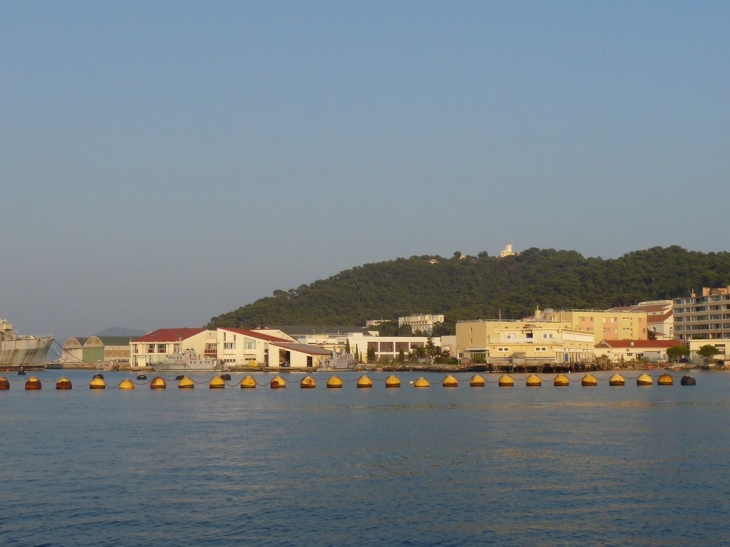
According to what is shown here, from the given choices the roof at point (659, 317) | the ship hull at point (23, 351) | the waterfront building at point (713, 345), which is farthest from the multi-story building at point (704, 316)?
the ship hull at point (23, 351)

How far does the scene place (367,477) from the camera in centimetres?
2989

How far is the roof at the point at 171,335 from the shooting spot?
449 feet

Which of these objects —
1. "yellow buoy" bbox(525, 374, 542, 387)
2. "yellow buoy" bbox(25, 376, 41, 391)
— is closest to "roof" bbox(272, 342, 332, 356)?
"yellow buoy" bbox(25, 376, 41, 391)

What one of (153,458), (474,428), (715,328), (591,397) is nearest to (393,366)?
(715,328)

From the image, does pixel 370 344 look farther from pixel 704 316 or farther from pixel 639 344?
pixel 704 316

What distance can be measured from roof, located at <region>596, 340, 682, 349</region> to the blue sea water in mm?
82950

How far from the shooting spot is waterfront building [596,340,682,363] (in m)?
136

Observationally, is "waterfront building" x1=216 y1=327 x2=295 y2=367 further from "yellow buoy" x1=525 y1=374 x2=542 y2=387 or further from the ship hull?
"yellow buoy" x1=525 y1=374 x2=542 y2=387

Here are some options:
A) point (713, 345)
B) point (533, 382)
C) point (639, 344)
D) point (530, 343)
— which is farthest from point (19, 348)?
point (713, 345)

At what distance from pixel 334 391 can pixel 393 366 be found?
68257mm

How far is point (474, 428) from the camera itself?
4466 centimetres

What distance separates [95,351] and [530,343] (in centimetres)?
9498

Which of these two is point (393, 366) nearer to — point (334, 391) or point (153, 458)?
point (334, 391)

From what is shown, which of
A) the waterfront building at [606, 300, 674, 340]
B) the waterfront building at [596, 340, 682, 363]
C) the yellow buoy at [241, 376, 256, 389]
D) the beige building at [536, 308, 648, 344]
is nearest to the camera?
the yellow buoy at [241, 376, 256, 389]
